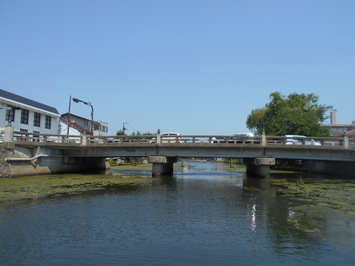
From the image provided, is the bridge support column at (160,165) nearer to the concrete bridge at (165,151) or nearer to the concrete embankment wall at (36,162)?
the concrete bridge at (165,151)

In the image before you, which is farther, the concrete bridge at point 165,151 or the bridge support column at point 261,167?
the bridge support column at point 261,167

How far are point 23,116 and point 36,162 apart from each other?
16.3m

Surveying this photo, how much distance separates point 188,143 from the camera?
3225cm

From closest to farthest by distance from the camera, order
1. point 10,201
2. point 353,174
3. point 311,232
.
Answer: point 311,232 → point 10,201 → point 353,174

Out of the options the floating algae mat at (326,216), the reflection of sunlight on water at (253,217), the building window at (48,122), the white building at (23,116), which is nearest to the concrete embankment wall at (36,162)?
the white building at (23,116)

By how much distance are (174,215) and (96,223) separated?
3.59 m

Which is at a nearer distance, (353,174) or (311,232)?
(311,232)

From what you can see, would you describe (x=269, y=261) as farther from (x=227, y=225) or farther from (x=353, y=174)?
(x=353, y=174)

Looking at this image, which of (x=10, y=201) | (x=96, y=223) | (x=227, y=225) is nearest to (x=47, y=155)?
(x=10, y=201)

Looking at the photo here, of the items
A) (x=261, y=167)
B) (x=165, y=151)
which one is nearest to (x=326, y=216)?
(x=261, y=167)

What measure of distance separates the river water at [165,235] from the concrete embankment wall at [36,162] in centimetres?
1439

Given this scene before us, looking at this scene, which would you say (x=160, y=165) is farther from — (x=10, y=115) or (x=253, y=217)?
(x=10, y=115)

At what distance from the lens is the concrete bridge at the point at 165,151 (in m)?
29.3

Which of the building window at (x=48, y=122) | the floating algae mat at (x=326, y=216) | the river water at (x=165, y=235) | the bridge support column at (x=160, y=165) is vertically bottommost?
the river water at (x=165, y=235)
